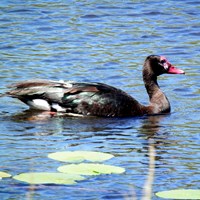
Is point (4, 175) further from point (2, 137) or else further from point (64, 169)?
point (2, 137)

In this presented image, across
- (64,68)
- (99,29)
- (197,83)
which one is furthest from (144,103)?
(99,29)

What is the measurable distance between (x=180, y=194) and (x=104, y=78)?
7726 millimetres

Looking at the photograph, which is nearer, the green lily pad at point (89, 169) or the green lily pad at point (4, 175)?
the green lily pad at point (4, 175)

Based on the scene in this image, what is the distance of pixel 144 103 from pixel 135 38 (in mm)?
4311

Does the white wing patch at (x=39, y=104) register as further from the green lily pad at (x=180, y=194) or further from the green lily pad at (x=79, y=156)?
the green lily pad at (x=180, y=194)

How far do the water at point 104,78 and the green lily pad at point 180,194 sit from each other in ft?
1.15

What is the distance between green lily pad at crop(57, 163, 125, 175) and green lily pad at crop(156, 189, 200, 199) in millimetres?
837

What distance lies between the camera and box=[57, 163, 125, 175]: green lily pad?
396 inches

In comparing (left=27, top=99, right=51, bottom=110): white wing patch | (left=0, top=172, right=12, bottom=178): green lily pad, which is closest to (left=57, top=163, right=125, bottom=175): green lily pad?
(left=0, top=172, right=12, bottom=178): green lily pad

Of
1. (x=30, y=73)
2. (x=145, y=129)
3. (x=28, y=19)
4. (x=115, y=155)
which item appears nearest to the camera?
(x=115, y=155)

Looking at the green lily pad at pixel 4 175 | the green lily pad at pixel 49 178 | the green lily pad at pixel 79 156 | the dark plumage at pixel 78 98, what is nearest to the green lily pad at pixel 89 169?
the green lily pad at pixel 49 178

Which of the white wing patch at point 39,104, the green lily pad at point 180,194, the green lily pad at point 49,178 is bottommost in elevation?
the green lily pad at point 180,194

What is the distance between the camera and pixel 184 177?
34.8ft

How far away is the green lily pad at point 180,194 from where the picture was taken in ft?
30.2
